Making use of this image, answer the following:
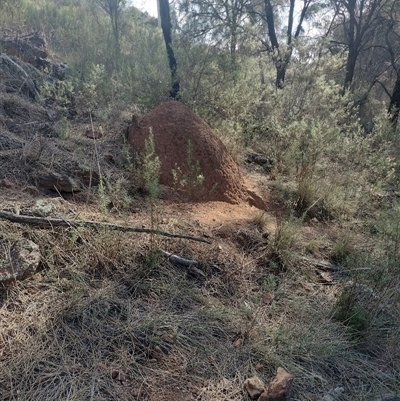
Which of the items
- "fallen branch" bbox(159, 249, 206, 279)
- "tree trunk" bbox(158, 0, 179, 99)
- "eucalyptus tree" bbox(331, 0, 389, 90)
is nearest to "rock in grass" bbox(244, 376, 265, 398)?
"fallen branch" bbox(159, 249, 206, 279)

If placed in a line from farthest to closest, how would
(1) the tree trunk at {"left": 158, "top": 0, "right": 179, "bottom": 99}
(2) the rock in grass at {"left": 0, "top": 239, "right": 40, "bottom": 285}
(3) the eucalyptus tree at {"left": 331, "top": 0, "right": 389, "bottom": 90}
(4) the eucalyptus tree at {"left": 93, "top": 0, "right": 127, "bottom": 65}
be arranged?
(3) the eucalyptus tree at {"left": 331, "top": 0, "right": 389, "bottom": 90} → (4) the eucalyptus tree at {"left": 93, "top": 0, "right": 127, "bottom": 65} → (1) the tree trunk at {"left": 158, "top": 0, "right": 179, "bottom": 99} → (2) the rock in grass at {"left": 0, "top": 239, "right": 40, "bottom": 285}

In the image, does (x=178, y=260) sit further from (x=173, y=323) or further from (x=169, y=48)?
(x=169, y=48)

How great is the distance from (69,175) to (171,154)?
103 centimetres

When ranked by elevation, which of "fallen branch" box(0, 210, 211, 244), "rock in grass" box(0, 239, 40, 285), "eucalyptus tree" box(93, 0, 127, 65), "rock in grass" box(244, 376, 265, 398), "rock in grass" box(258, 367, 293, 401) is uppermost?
"eucalyptus tree" box(93, 0, 127, 65)

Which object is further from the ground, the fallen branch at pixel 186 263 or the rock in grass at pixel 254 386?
the fallen branch at pixel 186 263

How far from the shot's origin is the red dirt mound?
3.46 meters

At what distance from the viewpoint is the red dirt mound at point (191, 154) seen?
3.46 m

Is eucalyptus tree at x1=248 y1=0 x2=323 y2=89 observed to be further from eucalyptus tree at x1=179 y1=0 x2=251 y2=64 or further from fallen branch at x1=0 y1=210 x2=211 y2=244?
fallen branch at x1=0 y1=210 x2=211 y2=244

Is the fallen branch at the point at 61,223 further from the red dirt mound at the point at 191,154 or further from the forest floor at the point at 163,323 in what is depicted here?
the red dirt mound at the point at 191,154

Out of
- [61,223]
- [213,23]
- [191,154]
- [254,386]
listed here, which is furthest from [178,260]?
[213,23]

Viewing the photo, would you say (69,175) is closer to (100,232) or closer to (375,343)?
(100,232)

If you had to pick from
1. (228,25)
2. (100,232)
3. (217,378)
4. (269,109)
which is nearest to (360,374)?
(217,378)

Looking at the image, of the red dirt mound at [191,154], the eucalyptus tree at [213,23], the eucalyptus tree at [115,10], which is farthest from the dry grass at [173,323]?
the eucalyptus tree at [115,10]

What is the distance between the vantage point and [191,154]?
3.50 m
